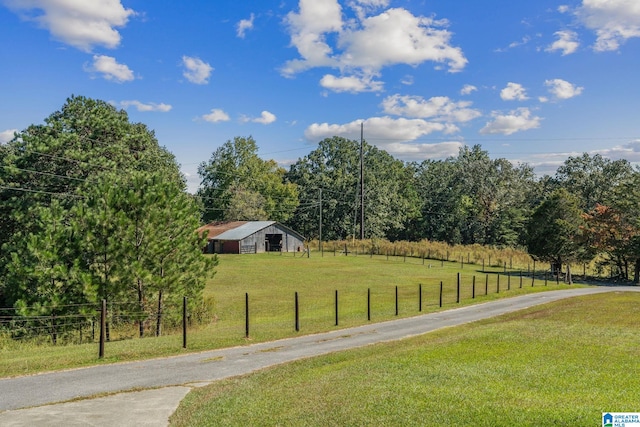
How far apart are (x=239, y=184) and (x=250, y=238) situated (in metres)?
25.4

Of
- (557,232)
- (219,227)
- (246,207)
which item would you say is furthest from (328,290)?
(246,207)

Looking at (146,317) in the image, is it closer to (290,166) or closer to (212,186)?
(212,186)

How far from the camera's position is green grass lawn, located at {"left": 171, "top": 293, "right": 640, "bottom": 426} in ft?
26.0

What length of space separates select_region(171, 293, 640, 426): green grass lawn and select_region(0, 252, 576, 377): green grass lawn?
17.6 feet

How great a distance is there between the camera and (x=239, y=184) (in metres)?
96.4

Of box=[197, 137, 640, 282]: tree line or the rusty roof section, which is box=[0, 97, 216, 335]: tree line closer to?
the rusty roof section

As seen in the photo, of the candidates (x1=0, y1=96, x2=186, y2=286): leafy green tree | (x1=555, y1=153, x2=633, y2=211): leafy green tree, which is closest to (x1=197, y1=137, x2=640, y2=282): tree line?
(x1=555, y1=153, x2=633, y2=211): leafy green tree

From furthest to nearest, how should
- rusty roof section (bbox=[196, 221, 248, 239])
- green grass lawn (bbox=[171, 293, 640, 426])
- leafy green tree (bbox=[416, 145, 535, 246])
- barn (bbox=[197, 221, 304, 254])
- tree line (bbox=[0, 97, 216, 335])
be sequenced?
leafy green tree (bbox=[416, 145, 535, 246]), rusty roof section (bbox=[196, 221, 248, 239]), barn (bbox=[197, 221, 304, 254]), tree line (bbox=[0, 97, 216, 335]), green grass lawn (bbox=[171, 293, 640, 426])

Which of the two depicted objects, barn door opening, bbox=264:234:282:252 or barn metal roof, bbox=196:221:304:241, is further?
barn door opening, bbox=264:234:282:252

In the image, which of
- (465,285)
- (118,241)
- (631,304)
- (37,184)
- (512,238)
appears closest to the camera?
(118,241)

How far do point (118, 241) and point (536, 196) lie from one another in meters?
94.0

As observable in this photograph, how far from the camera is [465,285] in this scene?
42.8 meters

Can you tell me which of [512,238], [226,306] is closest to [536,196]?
[512,238]

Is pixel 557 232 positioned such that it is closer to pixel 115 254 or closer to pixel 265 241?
pixel 265 241
